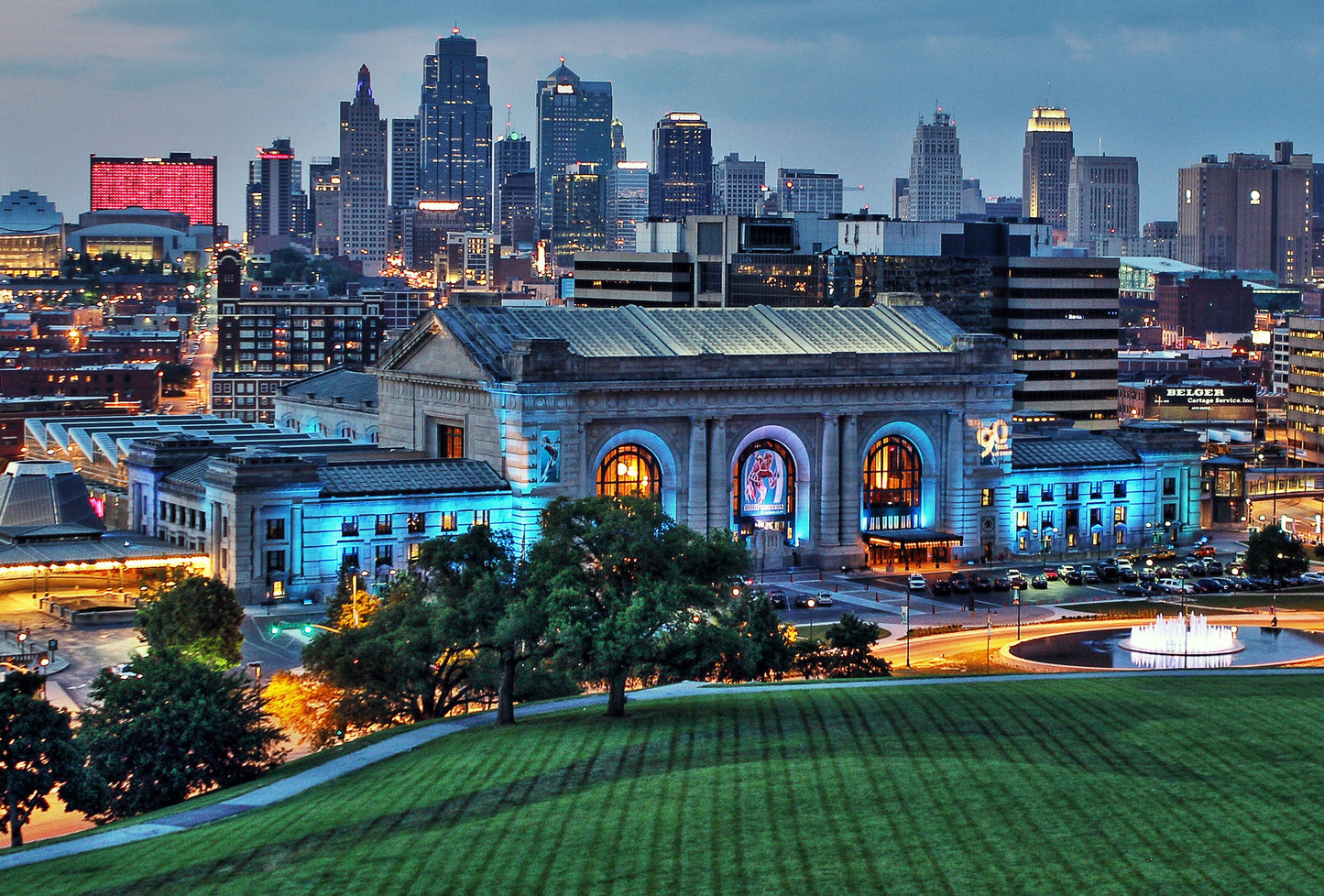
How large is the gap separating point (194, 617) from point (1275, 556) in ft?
246

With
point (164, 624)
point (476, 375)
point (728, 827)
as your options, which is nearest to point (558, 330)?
point (476, 375)

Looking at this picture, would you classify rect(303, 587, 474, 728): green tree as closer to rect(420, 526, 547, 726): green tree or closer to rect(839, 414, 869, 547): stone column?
rect(420, 526, 547, 726): green tree

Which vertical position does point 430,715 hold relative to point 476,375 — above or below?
below

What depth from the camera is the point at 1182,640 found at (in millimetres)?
109250

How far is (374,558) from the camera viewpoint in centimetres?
13675

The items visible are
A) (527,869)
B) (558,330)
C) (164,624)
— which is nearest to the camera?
(527,869)

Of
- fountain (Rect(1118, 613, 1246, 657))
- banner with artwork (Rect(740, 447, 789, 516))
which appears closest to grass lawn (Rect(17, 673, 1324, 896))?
fountain (Rect(1118, 613, 1246, 657))

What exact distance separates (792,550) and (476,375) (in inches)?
1037

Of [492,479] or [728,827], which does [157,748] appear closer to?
[728,827]

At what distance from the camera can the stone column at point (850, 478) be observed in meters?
150

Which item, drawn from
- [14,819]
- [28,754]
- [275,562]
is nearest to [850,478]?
[275,562]

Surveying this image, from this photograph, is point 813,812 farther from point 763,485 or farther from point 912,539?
point 912,539

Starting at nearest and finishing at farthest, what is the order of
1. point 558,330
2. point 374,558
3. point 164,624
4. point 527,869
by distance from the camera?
point 527,869
point 164,624
point 374,558
point 558,330

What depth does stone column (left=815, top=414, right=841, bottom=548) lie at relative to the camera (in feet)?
491
